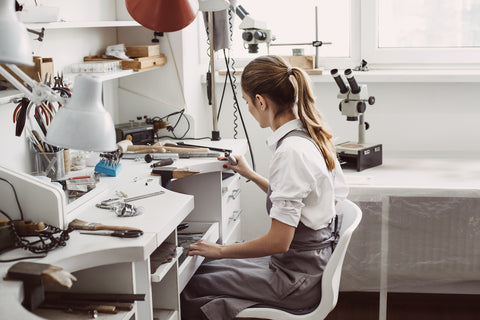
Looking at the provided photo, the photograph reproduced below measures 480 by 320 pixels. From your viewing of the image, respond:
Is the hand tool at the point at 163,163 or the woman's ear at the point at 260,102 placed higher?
the woman's ear at the point at 260,102

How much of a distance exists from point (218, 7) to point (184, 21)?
0.47 metres

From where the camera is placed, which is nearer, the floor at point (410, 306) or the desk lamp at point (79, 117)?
the desk lamp at point (79, 117)

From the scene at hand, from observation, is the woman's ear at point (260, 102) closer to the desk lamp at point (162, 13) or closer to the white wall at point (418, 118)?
the desk lamp at point (162, 13)

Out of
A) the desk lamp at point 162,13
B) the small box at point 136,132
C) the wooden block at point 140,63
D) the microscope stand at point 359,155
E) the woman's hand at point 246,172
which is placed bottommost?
the microscope stand at point 359,155

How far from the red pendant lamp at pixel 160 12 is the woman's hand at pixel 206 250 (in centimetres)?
73

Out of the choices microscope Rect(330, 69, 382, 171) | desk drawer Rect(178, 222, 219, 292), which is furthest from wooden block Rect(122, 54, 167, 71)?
microscope Rect(330, 69, 382, 171)

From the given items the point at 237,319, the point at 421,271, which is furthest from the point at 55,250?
the point at 421,271

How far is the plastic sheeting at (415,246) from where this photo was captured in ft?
9.35

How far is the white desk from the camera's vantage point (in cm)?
284

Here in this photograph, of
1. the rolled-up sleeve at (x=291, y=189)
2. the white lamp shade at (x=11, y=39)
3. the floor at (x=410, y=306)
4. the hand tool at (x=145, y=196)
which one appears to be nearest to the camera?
the white lamp shade at (x=11, y=39)

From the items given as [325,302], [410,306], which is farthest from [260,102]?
[410,306]

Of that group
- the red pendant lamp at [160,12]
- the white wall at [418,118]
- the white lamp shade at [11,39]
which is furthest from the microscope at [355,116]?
the white lamp shade at [11,39]

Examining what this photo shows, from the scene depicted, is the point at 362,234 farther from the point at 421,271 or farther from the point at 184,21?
the point at 184,21

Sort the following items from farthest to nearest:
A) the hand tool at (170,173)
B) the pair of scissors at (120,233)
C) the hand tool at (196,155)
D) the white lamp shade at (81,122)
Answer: the hand tool at (196,155)
the hand tool at (170,173)
the pair of scissors at (120,233)
the white lamp shade at (81,122)
